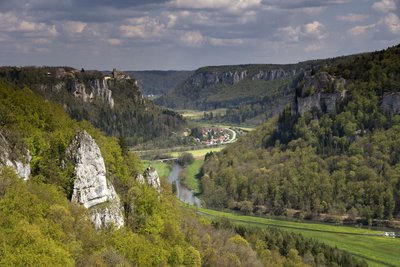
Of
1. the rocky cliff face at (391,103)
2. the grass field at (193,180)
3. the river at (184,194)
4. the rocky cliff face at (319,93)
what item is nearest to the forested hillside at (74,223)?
the river at (184,194)

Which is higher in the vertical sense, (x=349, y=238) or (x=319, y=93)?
(x=319, y=93)

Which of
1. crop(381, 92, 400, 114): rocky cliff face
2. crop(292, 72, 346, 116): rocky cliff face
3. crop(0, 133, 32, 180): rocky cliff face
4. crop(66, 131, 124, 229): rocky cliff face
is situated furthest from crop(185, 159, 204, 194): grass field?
crop(0, 133, 32, 180): rocky cliff face

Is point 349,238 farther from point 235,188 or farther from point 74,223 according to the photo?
point 74,223

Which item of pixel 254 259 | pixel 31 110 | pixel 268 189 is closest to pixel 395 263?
pixel 254 259

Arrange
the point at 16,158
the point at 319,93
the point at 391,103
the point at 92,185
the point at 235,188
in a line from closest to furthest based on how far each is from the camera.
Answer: the point at 16,158 → the point at 92,185 → the point at 235,188 → the point at 391,103 → the point at 319,93

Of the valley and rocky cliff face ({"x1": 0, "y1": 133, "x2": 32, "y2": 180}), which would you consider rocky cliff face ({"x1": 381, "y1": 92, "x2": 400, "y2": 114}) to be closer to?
the valley

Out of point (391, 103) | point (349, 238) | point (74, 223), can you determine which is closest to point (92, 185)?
point (74, 223)
